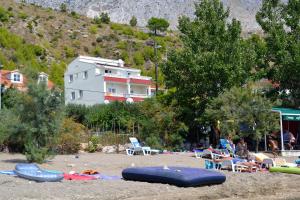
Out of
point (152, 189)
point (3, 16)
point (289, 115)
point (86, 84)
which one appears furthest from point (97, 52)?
point (152, 189)

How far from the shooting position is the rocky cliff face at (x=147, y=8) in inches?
6393

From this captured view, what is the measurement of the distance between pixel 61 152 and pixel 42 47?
242 feet

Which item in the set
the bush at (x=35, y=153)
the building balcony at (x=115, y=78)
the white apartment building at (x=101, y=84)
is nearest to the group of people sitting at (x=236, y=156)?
the bush at (x=35, y=153)

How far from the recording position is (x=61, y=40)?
107m

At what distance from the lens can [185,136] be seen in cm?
3347

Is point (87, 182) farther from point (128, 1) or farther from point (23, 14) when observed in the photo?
point (128, 1)

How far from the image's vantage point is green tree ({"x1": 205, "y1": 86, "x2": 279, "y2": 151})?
2814 cm

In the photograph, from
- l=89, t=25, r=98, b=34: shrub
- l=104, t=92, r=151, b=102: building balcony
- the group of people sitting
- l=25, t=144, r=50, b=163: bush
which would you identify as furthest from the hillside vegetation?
l=25, t=144, r=50, b=163: bush

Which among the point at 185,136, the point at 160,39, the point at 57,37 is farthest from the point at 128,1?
the point at 185,136

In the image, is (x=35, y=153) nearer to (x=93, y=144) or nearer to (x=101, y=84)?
(x=93, y=144)

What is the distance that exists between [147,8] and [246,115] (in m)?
145

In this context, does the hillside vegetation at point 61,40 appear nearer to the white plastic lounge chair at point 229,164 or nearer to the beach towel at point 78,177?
the white plastic lounge chair at point 229,164

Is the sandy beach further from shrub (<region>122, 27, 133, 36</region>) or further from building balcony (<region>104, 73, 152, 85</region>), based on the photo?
shrub (<region>122, 27, 133, 36</region>)

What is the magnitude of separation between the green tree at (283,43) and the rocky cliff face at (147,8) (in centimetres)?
12201
